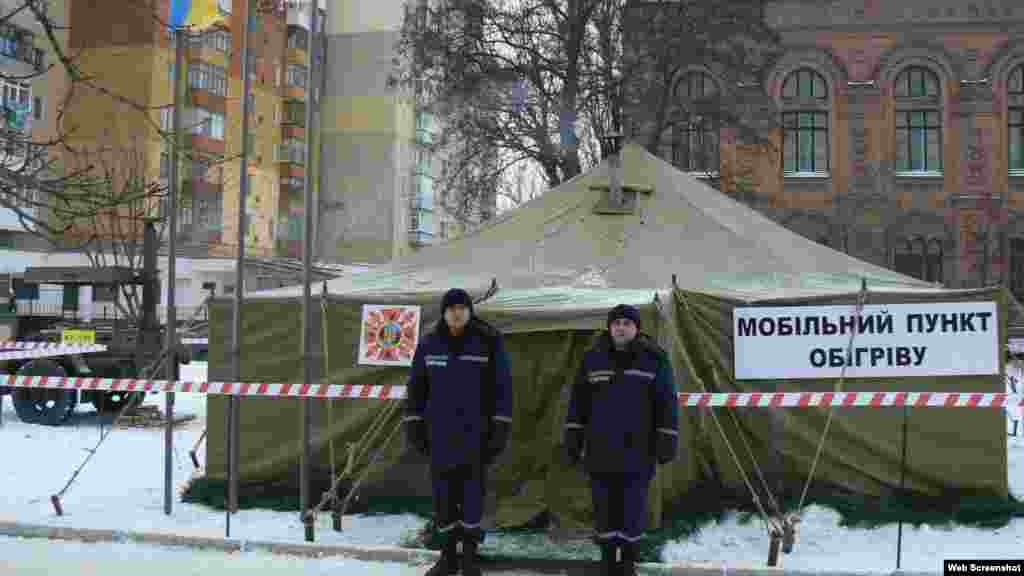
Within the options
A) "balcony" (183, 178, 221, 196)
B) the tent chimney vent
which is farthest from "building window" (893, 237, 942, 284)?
the tent chimney vent

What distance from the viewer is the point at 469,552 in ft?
20.4

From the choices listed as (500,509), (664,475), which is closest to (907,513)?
(664,475)

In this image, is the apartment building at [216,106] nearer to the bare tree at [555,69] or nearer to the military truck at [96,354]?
the bare tree at [555,69]

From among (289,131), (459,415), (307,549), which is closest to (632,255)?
(459,415)

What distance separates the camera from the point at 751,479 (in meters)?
8.34

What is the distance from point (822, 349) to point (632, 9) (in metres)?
15.1

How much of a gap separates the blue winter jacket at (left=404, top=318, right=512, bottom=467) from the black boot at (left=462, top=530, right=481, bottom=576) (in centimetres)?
49

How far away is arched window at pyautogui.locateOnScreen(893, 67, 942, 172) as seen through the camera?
37375mm

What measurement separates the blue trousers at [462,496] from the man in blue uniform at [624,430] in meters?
0.67

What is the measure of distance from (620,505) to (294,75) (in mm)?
48714

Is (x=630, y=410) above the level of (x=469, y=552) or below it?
above

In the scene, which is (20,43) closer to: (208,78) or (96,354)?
(96,354)

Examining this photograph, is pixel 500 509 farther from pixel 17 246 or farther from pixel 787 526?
pixel 17 246

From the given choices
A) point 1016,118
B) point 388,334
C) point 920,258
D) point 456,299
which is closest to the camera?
point 456,299
